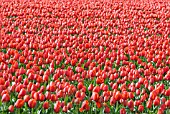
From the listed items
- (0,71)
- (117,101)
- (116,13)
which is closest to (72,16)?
(116,13)

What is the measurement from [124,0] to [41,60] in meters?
10.1

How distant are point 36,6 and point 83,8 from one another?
167 centimetres

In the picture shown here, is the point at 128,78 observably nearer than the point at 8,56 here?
Yes

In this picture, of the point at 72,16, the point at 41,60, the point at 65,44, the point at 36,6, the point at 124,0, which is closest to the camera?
the point at 41,60

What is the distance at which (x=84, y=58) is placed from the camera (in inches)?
271

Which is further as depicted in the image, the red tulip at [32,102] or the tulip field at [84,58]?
the tulip field at [84,58]

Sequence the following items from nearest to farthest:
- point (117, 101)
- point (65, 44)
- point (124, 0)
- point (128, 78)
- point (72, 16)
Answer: point (117, 101)
point (128, 78)
point (65, 44)
point (72, 16)
point (124, 0)

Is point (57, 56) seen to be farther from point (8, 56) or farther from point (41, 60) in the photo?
point (8, 56)

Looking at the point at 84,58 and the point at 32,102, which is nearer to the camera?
the point at 32,102

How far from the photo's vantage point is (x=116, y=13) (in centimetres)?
1275

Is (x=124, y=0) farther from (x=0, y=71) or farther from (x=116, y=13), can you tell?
(x=0, y=71)

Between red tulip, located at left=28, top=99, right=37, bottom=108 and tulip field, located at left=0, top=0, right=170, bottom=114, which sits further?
tulip field, located at left=0, top=0, right=170, bottom=114

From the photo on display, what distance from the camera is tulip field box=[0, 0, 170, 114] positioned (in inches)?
187

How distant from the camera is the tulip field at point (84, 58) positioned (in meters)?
4.74
